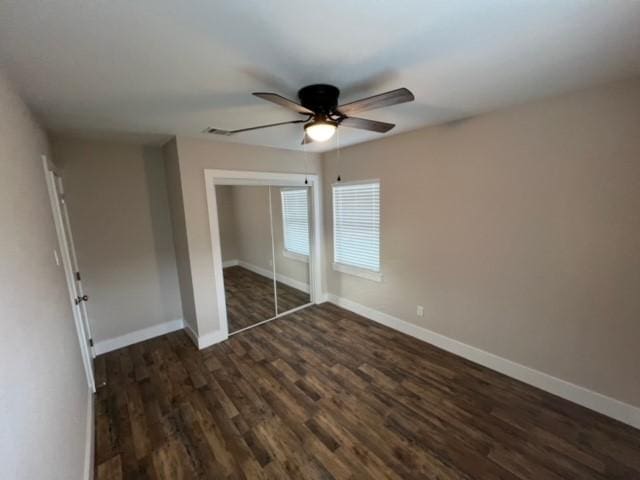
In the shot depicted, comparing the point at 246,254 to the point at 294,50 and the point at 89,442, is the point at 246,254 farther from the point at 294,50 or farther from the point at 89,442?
the point at 294,50

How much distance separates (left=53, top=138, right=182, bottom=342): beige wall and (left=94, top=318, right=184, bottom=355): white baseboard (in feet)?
0.18

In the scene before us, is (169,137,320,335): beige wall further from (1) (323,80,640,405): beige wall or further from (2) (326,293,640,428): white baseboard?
(2) (326,293,640,428): white baseboard

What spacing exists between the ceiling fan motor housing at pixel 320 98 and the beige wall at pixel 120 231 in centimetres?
248

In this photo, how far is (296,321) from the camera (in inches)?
149

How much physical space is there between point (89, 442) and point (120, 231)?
2132 mm

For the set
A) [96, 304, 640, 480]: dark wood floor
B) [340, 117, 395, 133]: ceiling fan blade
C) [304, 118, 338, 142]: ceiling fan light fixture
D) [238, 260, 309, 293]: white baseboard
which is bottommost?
[96, 304, 640, 480]: dark wood floor

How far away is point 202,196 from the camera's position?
9.71ft

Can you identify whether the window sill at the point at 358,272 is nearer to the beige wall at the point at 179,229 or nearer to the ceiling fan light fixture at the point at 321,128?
the beige wall at the point at 179,229

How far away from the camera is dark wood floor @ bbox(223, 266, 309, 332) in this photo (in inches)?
152

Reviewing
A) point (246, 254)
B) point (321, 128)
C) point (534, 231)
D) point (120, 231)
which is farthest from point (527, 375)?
point (120, 231)

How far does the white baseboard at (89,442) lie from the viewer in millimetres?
1652

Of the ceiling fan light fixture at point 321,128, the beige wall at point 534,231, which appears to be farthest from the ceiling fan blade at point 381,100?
the beige wall at point 534,231

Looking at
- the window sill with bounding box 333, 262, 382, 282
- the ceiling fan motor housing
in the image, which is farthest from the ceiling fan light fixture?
the window sill with bounding box 333, 262, 382, 282

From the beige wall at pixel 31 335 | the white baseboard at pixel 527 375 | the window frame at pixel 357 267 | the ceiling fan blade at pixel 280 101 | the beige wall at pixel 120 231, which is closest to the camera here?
the beige wall at pixel 31 335
